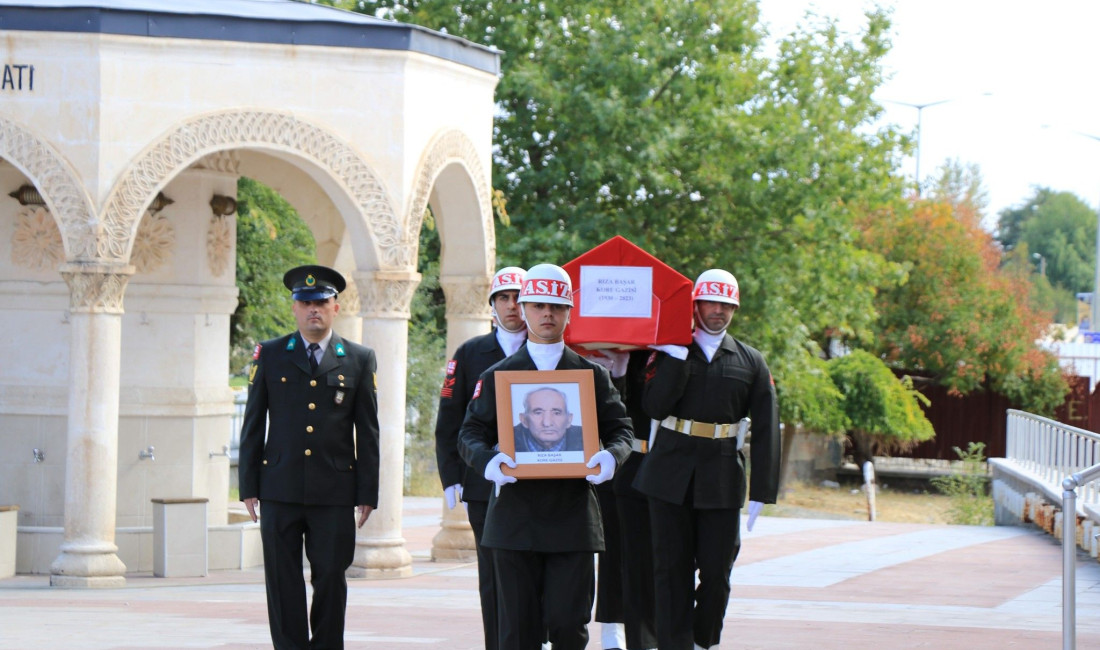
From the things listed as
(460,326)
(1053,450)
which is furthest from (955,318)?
(460,326)

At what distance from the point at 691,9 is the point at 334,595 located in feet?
64.6

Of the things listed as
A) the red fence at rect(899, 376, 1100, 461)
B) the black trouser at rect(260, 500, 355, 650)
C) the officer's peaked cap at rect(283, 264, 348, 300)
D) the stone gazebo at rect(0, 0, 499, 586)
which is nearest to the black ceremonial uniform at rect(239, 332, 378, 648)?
the black trouser at rect(260, 500, 355, 650)

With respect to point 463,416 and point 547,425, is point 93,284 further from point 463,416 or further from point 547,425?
point 547,425

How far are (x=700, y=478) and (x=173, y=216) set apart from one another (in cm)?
762

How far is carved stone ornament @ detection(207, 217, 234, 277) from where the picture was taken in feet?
47.3

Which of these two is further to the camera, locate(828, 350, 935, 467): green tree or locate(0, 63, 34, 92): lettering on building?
locate(828, 350, 935, 467): green tree

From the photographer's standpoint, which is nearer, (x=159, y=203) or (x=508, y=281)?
(x=508, y=281)

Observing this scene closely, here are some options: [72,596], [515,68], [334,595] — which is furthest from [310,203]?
[515,68]

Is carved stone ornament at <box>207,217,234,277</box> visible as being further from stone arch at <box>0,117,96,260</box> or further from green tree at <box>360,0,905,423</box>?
green tree at <box>360,0,905,423</box>

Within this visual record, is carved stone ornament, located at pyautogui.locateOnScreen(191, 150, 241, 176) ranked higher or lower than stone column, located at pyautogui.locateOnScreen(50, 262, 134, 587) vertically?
higher

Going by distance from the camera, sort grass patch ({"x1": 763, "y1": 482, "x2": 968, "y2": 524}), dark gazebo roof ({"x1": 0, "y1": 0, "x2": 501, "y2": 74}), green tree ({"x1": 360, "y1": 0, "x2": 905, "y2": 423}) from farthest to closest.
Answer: grass patch ({"x1": 763, "y1": 482, "x2": 968, "y2": 524}), green tree ({"x1": 360, "y1": 0, "x2": 905, "y2": 423}), dark gazebo roof ({"x1": 0, "y1": 0, "x2": 501, "y2": 74})

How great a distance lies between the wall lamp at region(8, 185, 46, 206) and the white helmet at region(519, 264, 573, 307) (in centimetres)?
839

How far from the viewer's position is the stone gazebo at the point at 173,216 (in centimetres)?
1263

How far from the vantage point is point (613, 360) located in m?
8.49
